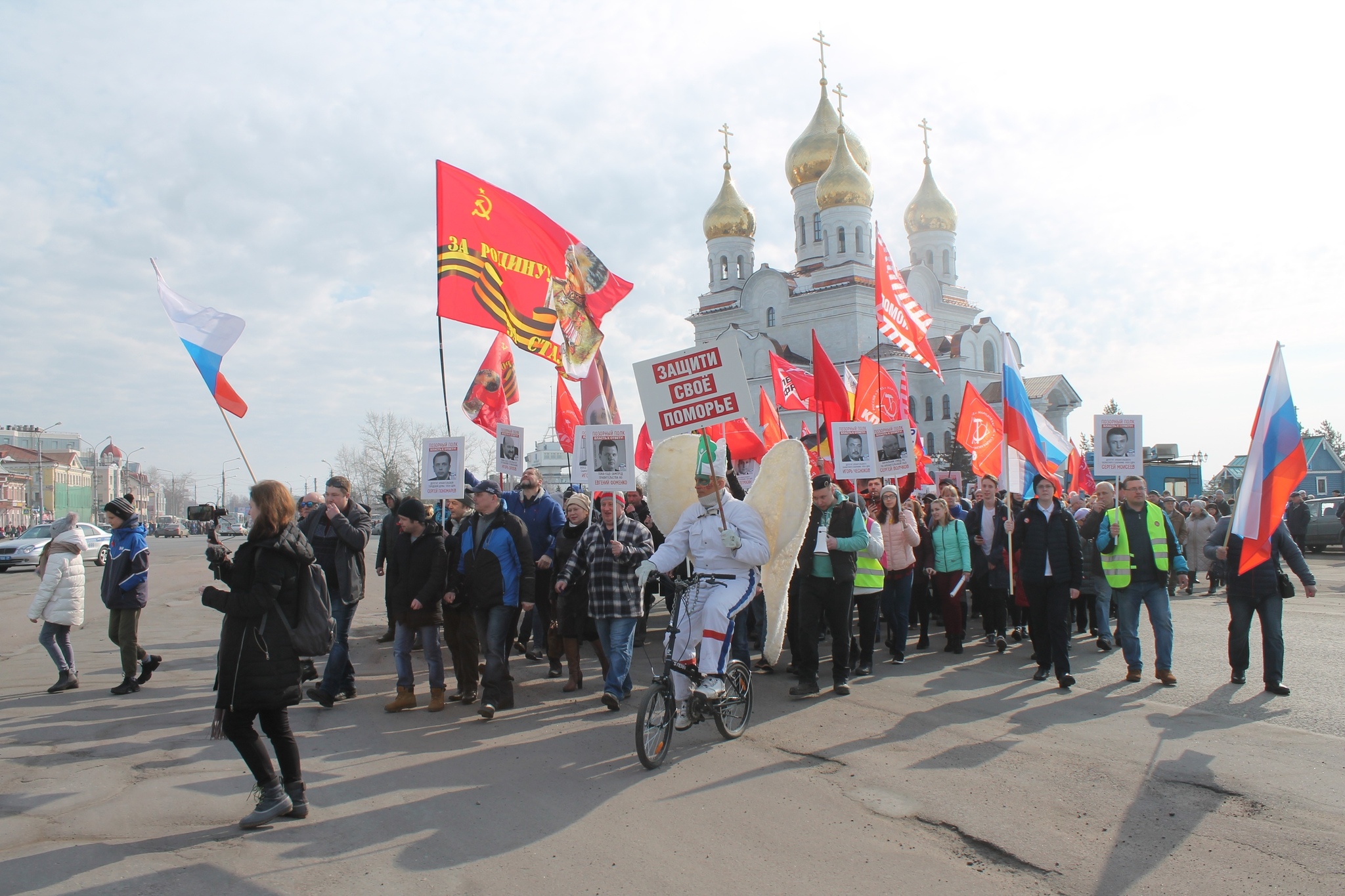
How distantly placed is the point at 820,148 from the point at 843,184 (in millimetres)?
5031

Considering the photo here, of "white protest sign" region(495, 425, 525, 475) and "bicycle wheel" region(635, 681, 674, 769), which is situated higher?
"white protest sign" region(495, 425, 525, 475)

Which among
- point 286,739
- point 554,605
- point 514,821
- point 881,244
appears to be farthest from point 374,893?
point 881,244

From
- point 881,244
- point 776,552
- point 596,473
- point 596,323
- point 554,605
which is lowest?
point 554,605

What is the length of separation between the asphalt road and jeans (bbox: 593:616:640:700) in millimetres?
275

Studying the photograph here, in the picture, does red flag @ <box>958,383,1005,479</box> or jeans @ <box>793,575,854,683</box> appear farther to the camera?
red flag @ <box>958,383,1005,479</box>

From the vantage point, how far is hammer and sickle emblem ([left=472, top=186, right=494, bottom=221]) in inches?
362

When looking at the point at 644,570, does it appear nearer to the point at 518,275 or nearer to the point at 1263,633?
the point at 518,275

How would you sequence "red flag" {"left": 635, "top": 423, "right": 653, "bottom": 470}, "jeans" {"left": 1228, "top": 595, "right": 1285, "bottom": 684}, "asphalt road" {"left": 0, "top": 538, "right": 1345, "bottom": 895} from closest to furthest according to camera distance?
"asphalt road" {"left": 0, "top": 538, "right": 1345, "bottom": 895}, "jeans" {"left": 1228, "top": 595, "right": 1285, "bottom": 684}, "red flag" {"left": 635, "top": 423, "right": 653, "bottom": 470}

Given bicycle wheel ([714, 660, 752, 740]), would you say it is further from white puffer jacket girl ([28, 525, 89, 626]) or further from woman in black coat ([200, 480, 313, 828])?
white puffer jacket girl ([28, 525, 89, 626])

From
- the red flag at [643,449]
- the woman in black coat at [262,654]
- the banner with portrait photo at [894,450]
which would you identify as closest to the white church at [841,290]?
the red flag at [643,449]

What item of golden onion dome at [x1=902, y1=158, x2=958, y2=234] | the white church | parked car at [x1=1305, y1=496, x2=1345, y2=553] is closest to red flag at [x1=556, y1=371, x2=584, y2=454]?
parked car at [x1=1305, y1=496, x2=1345, y2=553]

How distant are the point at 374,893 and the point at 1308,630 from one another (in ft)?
37.5

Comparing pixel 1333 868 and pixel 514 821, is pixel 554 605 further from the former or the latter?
pixel 1333 868

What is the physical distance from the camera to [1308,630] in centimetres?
1086
